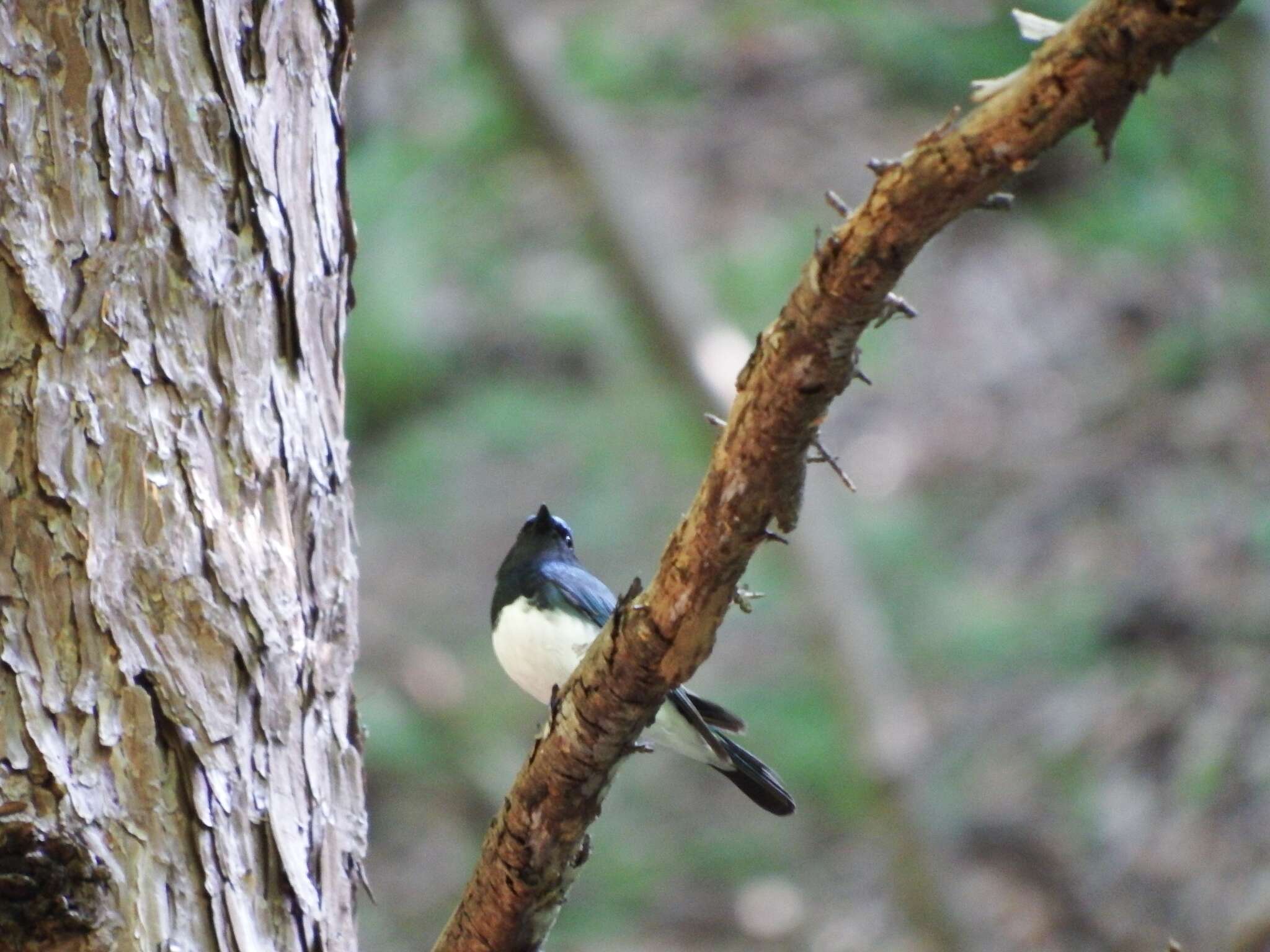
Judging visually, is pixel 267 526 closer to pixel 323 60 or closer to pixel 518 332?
pixel 323 60

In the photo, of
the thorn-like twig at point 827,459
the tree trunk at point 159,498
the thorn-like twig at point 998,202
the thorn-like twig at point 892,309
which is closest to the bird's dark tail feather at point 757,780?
the tree trunk at point 159,498

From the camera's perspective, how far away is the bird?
2314 millimetres

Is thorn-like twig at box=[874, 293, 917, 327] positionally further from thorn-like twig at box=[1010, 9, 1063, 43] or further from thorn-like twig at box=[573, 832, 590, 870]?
thorn-like twig at box=[573, 832, 590, 870]

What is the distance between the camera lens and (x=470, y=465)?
7.13 meters

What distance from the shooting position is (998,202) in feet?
4.15

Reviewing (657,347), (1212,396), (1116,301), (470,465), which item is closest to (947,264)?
(1116,301)

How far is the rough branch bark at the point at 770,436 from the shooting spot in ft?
3.93

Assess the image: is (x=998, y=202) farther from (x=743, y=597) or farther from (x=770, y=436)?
(x=743, y=597)

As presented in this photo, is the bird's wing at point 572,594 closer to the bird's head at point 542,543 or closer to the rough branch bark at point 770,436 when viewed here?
the bird's head at point 542,543

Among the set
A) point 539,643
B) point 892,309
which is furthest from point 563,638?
point 892,309

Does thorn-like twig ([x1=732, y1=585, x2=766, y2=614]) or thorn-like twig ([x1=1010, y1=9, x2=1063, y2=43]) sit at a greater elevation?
thorn-like twig ([x1=1010, y1=9, x2=1063, y2=43])

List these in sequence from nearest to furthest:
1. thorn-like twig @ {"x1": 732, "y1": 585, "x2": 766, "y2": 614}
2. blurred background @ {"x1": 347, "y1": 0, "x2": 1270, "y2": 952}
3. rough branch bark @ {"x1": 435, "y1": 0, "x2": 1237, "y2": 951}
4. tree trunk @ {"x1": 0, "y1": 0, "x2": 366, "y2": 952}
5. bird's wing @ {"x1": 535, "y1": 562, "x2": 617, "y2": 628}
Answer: rough branch bark @ {"x1": 435, "y1": 0, "x2": 1237, "y2": 951}, thorn-like twig @ {"x1": 732, "y1": 585, "x2": 766, "y2": 614}, tree trunk @ {"x1": 0, "y1": 0, "x2": 366, "y2": 952}, bird's wing @ {"x1": 535, "y1": 562, "x2": 617, "y2": 628}, blurred background @ {"x1": 347, "y1": 0, "x2": 1270, "y2": 952}

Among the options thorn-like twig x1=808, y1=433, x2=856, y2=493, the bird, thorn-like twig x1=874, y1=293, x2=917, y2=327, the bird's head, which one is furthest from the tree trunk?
the bird's head

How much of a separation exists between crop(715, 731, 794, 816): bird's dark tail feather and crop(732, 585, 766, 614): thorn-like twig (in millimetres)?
685
